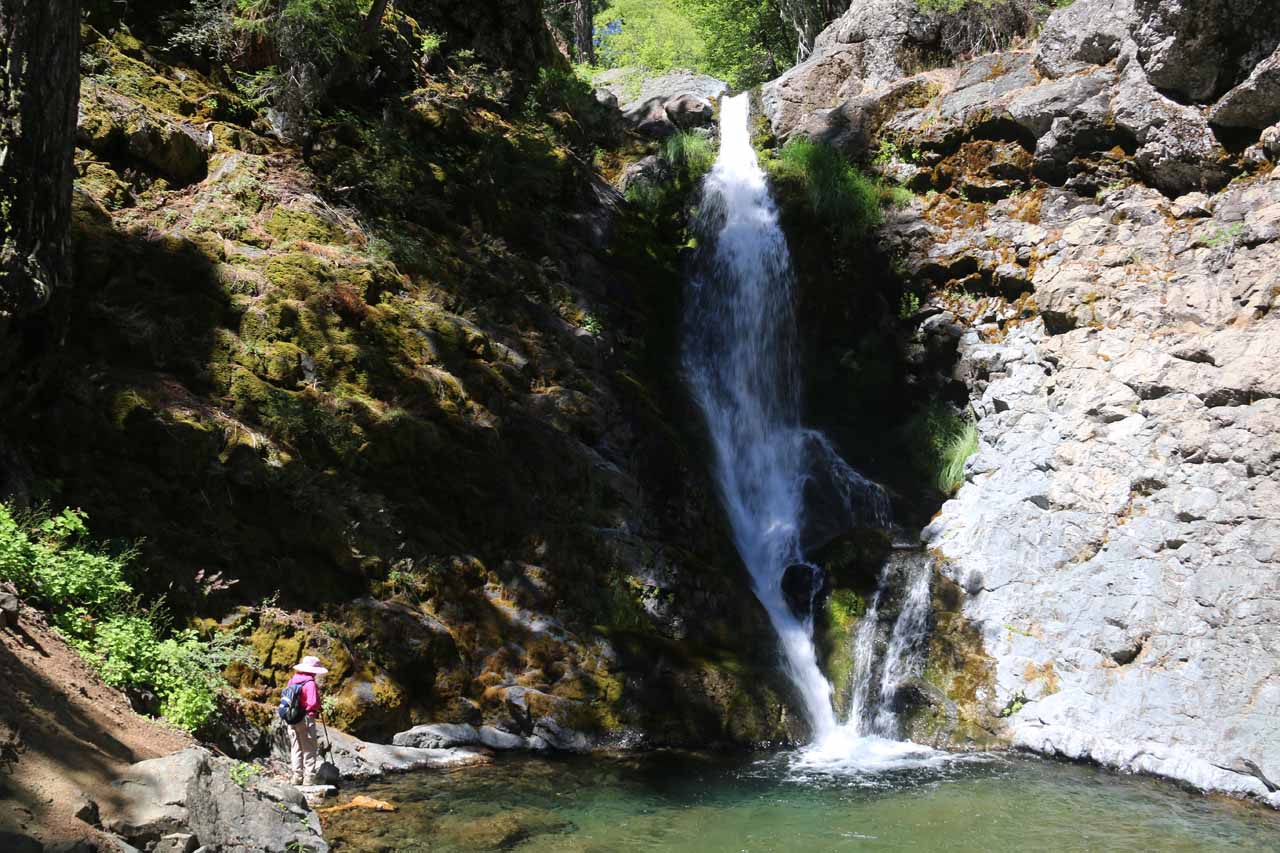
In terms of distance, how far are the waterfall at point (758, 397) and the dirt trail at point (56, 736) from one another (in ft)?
22.7

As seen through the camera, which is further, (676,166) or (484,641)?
(676,166)

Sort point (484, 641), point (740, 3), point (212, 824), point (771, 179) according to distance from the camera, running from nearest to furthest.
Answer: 1. point (212, 824)
2. point (484, 641)
3. point (771, 179)
4. point (740, 3)

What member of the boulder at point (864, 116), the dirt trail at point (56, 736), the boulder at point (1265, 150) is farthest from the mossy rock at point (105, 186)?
the boulder at point (1265, 150)

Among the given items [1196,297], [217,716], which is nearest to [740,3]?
[1196,297]

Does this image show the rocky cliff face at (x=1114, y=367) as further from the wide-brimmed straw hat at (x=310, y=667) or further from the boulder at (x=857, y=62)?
the wide-brimmed straw hat at (x=310, y=667)

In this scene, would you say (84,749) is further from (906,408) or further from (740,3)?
(740,3)

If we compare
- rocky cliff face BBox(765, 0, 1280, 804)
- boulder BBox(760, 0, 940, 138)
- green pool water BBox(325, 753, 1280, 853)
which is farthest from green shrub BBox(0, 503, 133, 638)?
boulder BBox(760, 0, 940, 138)

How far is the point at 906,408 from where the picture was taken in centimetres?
1398

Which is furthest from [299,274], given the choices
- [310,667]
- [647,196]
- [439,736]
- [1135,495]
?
[1135,495]

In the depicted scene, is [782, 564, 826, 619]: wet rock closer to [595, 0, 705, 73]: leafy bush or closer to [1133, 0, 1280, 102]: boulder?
[1133, 0, 1280, 102]: boulder

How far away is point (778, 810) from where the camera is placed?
24.0ft

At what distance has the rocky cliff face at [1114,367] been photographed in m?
8.95

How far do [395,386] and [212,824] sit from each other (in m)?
5.70

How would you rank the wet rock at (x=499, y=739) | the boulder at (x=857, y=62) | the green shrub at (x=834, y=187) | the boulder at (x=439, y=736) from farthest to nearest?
the boulder at (x=857, y=62) → the green shrub at (x=834, y=187) → the wet rock at (x=499, y=739) → the boulder at (x=439, y=736)
